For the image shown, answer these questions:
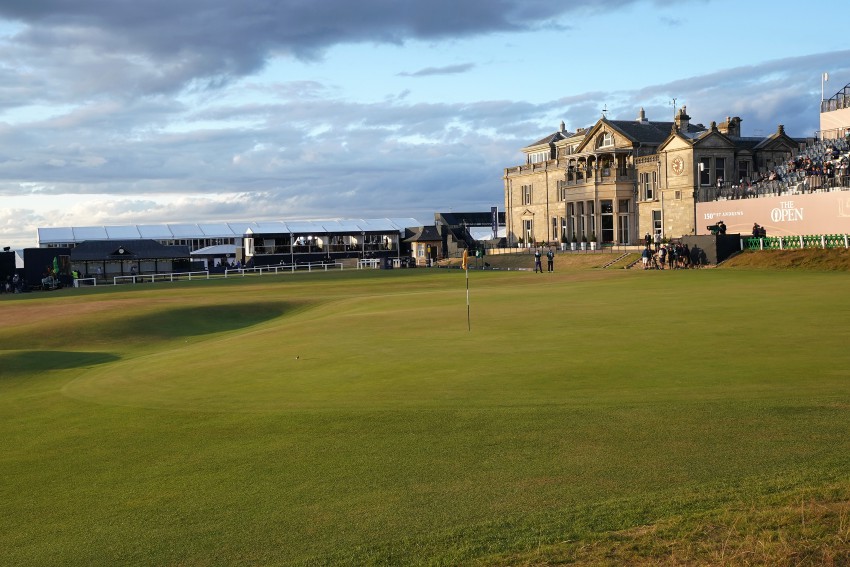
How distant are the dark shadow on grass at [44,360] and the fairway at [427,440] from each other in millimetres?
156

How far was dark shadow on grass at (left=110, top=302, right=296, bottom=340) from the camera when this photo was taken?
1352 inches

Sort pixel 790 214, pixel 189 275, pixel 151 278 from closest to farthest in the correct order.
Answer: pixel 790 214, pixel 151 278, pixel 189 275

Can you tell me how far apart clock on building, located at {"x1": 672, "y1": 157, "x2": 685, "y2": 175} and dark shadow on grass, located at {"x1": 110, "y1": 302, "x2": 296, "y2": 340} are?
4568cm

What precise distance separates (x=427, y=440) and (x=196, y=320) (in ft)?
91.2

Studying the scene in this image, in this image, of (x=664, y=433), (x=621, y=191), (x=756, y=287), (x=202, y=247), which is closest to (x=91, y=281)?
(x=202, y=247)

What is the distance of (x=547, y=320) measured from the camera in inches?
1053

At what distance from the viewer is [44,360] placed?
26297mm

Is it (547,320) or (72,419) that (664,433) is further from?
(547,320)

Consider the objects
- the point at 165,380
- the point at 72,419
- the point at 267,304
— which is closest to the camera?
the point at 72,419

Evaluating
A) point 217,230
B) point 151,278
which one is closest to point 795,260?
point 151,278

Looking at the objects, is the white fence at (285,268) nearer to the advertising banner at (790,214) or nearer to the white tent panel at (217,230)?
the white tent panel at (217,230)

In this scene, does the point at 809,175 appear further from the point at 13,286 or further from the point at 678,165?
the point at 13,286

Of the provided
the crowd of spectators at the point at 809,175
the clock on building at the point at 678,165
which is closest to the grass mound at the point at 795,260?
the crowd of spectators at the point at 809,175

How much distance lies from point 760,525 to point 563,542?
1880 millimetres
